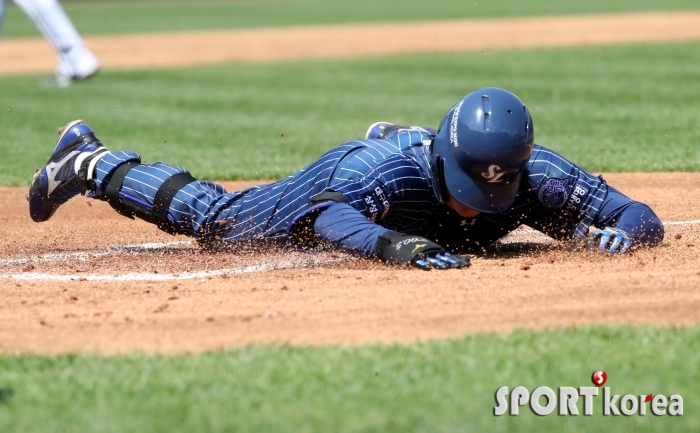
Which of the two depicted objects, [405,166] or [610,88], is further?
[610,88]

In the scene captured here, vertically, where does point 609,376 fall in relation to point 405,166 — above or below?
below

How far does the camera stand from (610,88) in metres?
14.5

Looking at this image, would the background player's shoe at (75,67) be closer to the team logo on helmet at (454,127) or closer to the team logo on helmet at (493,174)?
the team logo on helmet at (454,127)

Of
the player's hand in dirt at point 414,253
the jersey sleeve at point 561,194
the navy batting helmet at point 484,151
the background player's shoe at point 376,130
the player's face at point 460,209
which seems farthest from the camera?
the background player's shoe at point 376,130

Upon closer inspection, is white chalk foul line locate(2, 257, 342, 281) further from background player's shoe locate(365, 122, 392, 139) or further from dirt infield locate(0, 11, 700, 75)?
Answer: dirt infield locate(0, 11, 700, 75)

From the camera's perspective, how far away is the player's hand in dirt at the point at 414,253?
4895 mm

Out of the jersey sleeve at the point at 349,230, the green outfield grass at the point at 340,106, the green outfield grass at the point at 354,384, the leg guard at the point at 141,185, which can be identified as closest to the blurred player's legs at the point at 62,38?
the green outfield grass at the point at 340,106

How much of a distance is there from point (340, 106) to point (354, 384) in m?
10.5

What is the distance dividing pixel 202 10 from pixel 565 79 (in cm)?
2538

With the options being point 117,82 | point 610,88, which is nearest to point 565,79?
point 610,88

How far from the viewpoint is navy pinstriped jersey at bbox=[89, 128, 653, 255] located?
17.1 ft

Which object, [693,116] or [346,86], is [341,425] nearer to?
[693,116]

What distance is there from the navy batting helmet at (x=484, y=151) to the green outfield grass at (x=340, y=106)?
3.66 metres

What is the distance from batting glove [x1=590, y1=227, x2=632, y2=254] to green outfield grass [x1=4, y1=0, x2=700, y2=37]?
25300 mm
